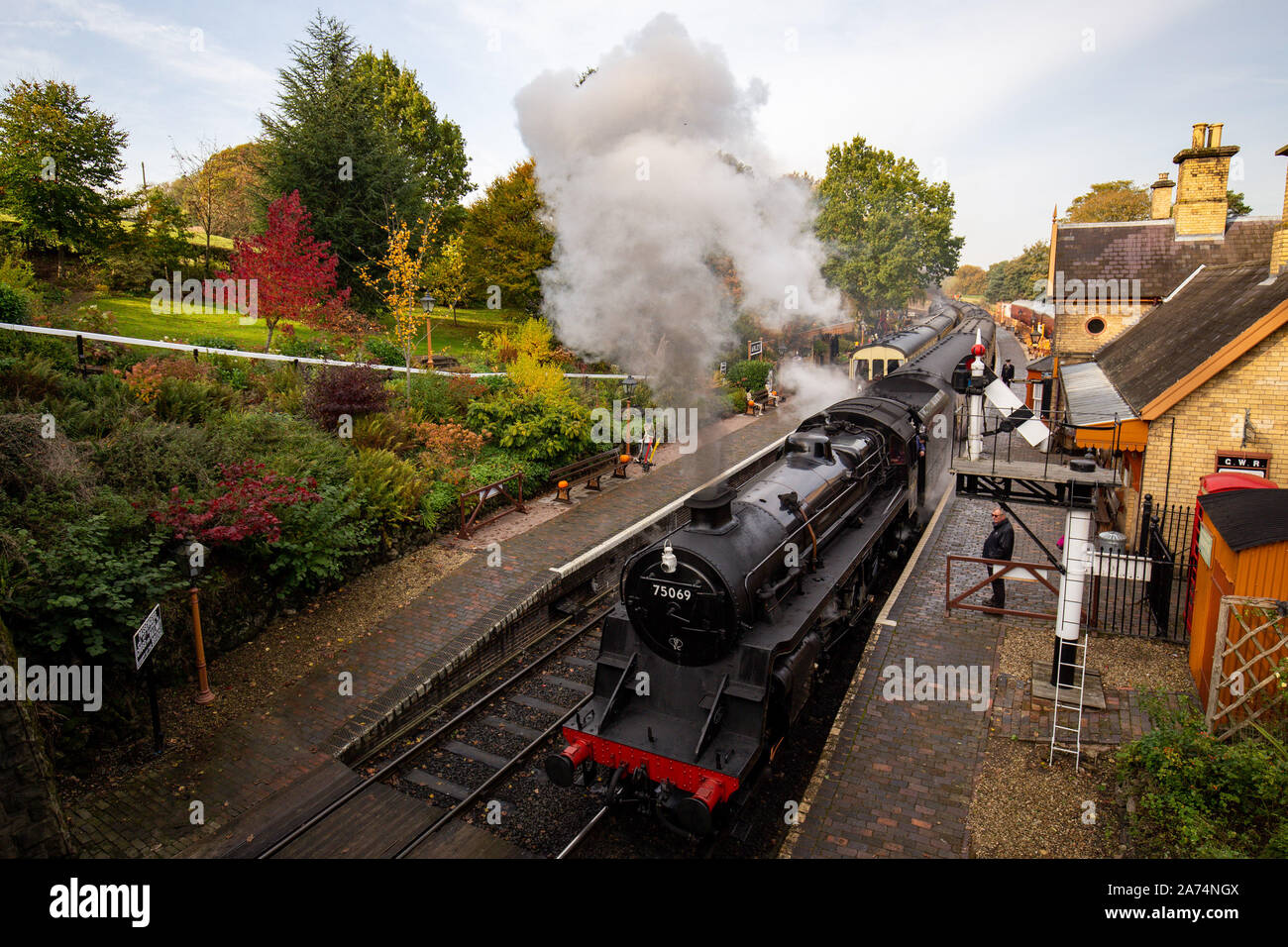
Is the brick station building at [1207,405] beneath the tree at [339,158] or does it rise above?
beneath

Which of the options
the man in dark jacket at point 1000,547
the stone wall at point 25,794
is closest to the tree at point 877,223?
the man in dark jacket at point 1000,547

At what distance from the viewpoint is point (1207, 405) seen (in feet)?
35.2

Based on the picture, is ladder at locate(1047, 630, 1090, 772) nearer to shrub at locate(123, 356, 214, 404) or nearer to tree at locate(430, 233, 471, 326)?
shrub at locate(123, 356, 214, 404)

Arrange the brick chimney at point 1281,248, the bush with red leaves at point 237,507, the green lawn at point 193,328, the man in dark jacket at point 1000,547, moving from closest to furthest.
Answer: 1. the bush with red leaves at point 237,507
2. the man in dark jacket at point 1000,547
3. the brick chimney at point 1281,248
4. the green lawn at point 193,328

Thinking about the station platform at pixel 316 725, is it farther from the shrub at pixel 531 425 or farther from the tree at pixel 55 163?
the tree at pixel 55 163

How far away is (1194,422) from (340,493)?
1304 cm

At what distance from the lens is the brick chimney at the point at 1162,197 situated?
23.1 metres

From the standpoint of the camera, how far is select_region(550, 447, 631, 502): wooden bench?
15172 mm

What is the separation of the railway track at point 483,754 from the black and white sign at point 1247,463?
9924 mm

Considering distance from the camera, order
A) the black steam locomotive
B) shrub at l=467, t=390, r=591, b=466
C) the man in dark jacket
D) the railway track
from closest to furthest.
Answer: the black steam locomotive, the railway track, the man in dark jacket, shrub at l=467, t=390, r=591, b=466

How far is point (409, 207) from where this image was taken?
21.6m

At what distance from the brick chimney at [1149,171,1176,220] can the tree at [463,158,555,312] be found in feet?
65.1

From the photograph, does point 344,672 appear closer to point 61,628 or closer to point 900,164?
point 61,628

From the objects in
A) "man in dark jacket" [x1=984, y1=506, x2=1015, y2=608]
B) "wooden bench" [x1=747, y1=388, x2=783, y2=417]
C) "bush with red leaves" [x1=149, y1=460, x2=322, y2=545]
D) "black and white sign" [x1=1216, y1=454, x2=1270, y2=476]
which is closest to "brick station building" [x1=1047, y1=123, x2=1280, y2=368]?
"wooden bench" [x1=747, y1=388, x2=783, y2=417]
